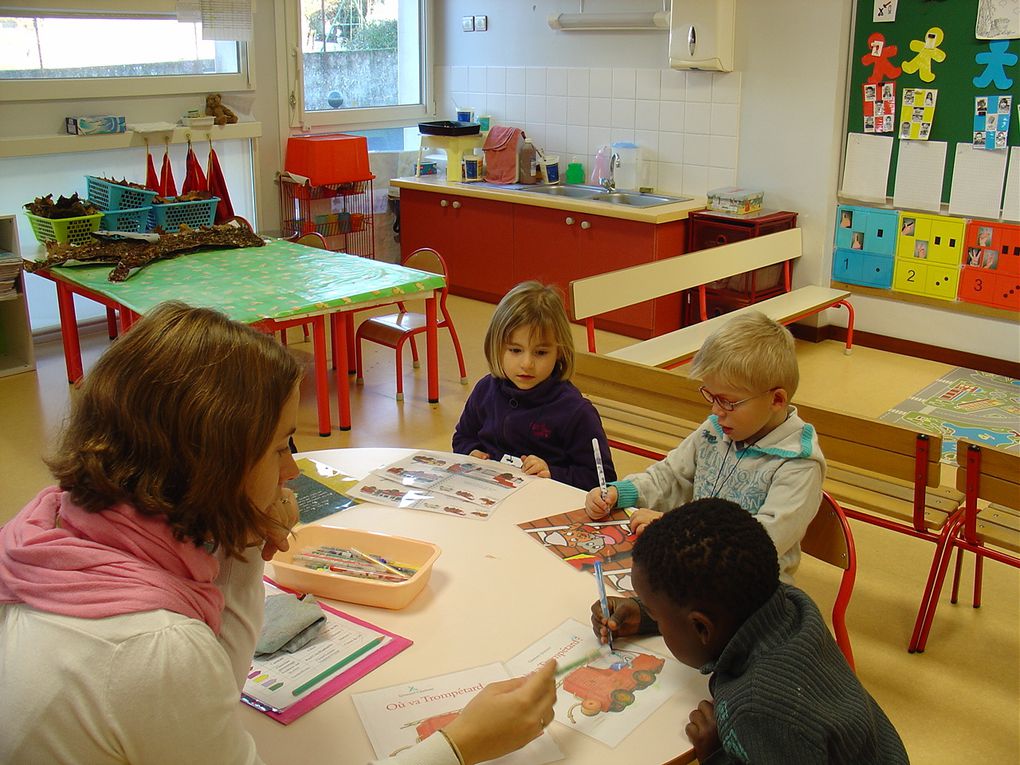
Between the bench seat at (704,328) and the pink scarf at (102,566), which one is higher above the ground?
the pink scarf at (102,566)

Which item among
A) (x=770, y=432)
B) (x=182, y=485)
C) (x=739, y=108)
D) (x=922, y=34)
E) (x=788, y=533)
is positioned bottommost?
(x=788, y=533)

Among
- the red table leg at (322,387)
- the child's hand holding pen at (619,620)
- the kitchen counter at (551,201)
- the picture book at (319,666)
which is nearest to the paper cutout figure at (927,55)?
the kitchen counter at (551,201)

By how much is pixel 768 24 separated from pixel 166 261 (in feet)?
10.6

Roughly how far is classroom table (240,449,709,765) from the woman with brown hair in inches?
8.1

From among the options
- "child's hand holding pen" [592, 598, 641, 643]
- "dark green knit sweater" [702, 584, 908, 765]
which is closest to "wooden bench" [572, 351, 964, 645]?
"child's hand holding pen" [592, 598, 641, 643]

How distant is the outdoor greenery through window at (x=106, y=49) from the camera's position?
16.6ft

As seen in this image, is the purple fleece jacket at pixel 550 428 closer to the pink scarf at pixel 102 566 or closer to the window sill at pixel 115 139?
the pink scarf at pixel 102 566

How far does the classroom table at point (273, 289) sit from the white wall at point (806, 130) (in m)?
2.13

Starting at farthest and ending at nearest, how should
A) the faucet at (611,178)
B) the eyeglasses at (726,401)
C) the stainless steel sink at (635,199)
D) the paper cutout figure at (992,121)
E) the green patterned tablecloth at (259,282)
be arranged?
1. the faucet at (611,178)
2. the stainless steel sink at (635,199)
3. the paper cutout figure at (992,121)
4. the green patterned tablecloth at (259,282)
5. the eyeglasses at (726,401)

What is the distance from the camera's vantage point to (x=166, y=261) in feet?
14.6

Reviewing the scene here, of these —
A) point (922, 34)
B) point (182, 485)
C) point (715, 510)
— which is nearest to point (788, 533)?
point (715, 510)

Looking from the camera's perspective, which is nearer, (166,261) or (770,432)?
(770,432)

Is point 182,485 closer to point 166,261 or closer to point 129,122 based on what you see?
point 166,261

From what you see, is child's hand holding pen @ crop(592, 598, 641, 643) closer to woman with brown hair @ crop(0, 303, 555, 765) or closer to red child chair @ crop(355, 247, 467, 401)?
woman with brown hair @ crop(0, 303, 555, 765)
